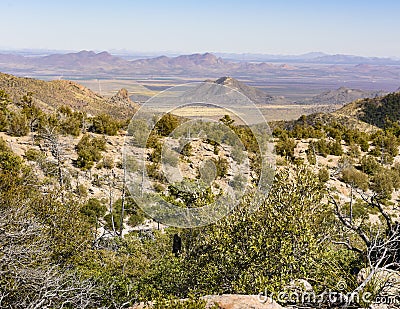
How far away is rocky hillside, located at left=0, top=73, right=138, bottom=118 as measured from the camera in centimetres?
7200

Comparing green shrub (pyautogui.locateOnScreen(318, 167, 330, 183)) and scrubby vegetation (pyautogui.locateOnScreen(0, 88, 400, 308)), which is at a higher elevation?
scrubby vegetation (pyautogui.locateOnScreen(0, 88, 400, 308))

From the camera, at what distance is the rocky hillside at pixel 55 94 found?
72.0 metres

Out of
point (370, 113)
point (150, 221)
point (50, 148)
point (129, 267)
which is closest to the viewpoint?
point (129, 267)

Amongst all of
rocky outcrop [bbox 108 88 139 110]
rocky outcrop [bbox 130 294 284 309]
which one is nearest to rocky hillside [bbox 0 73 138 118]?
rocky outcrop [bbox 108 88 139 110]

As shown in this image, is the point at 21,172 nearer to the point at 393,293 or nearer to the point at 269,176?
the point at 269,176

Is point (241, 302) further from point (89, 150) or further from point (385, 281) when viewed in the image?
point (89, 150)

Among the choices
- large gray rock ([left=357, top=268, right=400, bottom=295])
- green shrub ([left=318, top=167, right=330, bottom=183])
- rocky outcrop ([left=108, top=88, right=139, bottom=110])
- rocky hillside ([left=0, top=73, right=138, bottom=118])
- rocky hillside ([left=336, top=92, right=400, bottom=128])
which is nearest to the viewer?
large gray rock ([left=357, top=268, right=400, bottom=295])

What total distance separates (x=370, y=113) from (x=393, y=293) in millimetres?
91617

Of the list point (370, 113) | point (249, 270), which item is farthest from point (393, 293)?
point (370, 113)

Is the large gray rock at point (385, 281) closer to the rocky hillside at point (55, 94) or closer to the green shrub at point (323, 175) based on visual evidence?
the green shrub at point (323, 175)

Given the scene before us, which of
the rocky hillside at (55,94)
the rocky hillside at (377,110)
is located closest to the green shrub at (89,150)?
the rocky hillside at (55,94)

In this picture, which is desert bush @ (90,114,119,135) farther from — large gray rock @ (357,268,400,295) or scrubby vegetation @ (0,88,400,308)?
large gray rock @ (357,268,400,295)

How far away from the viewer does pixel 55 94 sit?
8969cm

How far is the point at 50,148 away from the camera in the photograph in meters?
35.3
